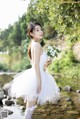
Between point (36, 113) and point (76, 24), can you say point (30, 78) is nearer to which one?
point (36, 113)

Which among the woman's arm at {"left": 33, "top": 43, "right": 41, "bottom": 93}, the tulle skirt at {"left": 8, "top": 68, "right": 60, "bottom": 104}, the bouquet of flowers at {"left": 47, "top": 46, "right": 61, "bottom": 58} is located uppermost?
the bouquet of flowers at {"left": 47, "top": 46, "right": 61, "bottom": 58}

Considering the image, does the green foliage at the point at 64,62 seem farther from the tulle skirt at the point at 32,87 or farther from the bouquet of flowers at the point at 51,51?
the tulle skirt at the point at 32,87

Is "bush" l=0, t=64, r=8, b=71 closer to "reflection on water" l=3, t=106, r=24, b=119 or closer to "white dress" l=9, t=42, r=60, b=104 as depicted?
"reflection on water" l=3, t=106, r=24, b=119

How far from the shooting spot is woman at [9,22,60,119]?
3551 millimetres

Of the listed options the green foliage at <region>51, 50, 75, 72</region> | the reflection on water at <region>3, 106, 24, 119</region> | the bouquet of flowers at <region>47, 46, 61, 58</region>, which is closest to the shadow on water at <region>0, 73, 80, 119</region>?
the reflection on water at <region>3, 106, 24, 119</region>

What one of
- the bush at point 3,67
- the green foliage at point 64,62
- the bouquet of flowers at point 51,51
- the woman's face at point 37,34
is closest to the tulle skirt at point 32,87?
the woman's face at point 37,34

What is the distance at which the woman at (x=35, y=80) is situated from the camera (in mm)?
3551

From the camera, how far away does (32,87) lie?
359 cm

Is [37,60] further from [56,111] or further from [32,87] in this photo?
[56,111]

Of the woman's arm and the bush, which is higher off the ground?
the bush

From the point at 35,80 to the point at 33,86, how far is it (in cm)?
6

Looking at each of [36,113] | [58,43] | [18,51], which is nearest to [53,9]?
[18,51]

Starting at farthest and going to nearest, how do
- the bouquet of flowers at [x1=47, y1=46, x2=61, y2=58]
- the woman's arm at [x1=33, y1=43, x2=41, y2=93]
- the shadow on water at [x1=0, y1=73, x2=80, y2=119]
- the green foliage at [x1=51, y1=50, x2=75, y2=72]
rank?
the green foliage at [x1=51, y1=50, x2=75, y2=72], the shadow on water at [x1=0, y1=73, x2=80, y2=119], the bouquet of flowers at [x1=47, y1=46, x2=61, y2=58], the woman's arm at [x1=33, y1=43, x2=41, y2=93]

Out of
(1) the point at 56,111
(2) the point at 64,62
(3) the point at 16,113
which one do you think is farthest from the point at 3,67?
(3) the point at 16,113
